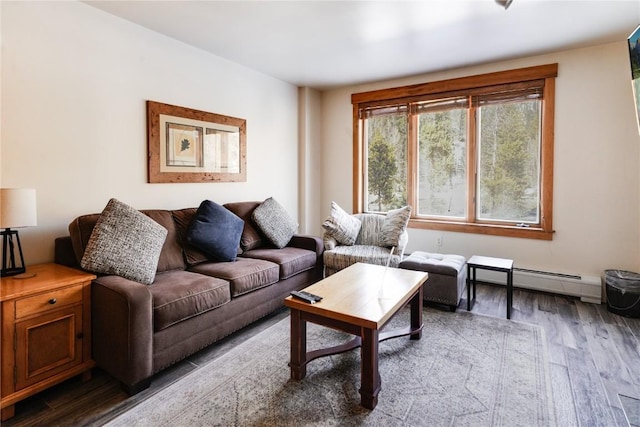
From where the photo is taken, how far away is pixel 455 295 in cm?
321

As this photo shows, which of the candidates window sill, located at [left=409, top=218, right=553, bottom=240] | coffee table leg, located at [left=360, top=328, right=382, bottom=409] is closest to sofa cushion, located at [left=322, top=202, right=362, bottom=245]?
window sill, located at [left=409, top=218, right=553, bottom=240]

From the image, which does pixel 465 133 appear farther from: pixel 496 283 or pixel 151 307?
pixel 151 307

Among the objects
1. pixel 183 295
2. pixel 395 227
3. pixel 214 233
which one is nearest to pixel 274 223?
pixel 214 233

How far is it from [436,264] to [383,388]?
1563 mm

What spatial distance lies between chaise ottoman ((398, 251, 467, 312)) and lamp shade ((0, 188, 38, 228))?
2960 millimetres

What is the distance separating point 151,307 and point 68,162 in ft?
4.66

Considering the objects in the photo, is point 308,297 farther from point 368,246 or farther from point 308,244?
point 368,246

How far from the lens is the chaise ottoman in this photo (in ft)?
10.6

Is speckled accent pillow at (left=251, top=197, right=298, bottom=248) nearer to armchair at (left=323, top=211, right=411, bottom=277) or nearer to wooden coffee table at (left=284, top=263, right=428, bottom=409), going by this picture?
armchair at (left=323, top=211, right=411, bottom=277)

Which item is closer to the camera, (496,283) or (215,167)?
(215,167)

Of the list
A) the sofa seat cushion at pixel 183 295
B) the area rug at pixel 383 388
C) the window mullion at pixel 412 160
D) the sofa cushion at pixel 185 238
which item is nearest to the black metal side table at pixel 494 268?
the area rug at pixel 383 388

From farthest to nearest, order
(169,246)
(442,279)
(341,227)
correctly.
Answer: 1. (341,227)
2. (442,279)
3. (169,246)

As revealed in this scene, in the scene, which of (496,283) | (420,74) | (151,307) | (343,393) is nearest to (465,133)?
(420,74)

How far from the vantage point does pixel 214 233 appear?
10.2 feet
